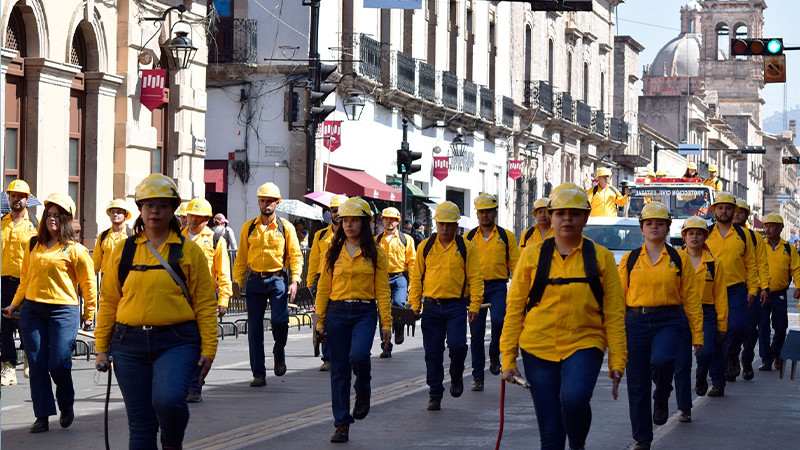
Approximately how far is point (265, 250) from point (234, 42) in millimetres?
18185

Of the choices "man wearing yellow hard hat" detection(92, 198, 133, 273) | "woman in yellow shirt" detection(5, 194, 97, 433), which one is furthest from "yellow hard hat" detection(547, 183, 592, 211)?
"man wearing yellow hard hat" detection(92, 198, 133, 273)

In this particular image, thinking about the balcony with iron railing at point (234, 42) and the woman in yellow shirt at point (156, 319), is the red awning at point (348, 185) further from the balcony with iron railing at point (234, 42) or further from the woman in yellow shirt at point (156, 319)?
the woman in yellow shirt at point (156, 319)

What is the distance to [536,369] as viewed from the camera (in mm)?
7523

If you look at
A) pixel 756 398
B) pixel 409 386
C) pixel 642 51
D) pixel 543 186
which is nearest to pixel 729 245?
pixel 756 398

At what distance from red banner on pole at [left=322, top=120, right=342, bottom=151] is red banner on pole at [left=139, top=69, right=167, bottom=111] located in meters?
8.49

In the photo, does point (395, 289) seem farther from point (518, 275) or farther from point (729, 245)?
point (518, 275)

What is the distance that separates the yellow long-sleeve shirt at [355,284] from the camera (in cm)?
1076

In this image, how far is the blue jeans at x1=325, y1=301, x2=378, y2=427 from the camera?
34.0 feet

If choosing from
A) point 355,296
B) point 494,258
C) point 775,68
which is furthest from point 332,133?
point 355,296

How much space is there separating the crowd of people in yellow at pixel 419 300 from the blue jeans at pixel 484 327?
0.08ft

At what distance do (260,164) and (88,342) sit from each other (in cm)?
1498

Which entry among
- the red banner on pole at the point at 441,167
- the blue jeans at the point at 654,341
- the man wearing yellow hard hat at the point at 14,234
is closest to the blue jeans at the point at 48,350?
the man wearing yellow hard hat at the point at 14,234

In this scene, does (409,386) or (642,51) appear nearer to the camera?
(409,386)

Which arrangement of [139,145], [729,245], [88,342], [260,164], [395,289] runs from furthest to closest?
[260,164] → [139,145] → [395,289] → [88,342] → [729,245]
